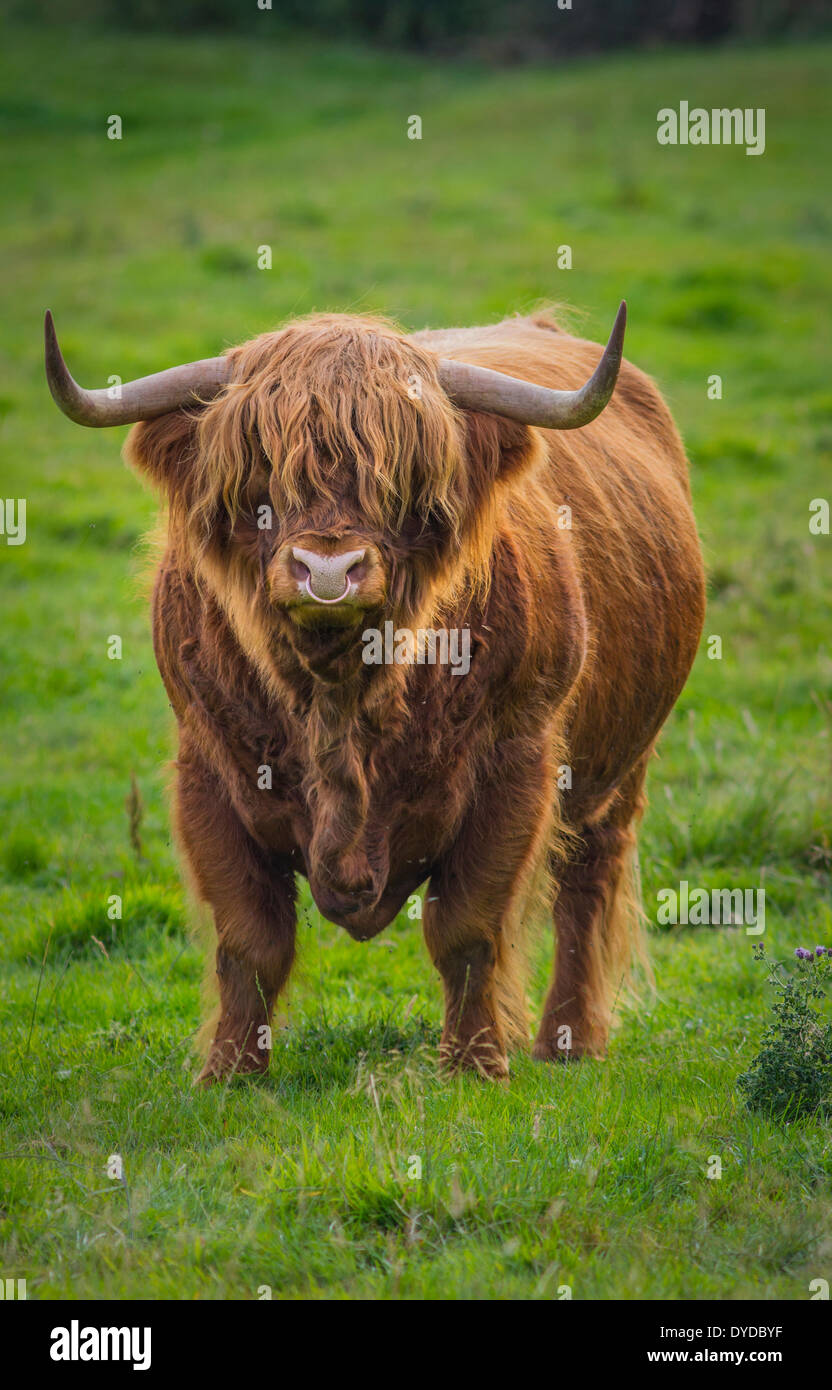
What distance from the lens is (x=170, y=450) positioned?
12.2 ft

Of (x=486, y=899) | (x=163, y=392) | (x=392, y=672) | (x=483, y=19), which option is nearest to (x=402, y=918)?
(x=486, y=899)

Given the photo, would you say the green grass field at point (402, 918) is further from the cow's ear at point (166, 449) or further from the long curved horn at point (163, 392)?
the long curved horn at point (163, 392)

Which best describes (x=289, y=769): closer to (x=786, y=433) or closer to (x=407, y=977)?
(x=407, y=977)

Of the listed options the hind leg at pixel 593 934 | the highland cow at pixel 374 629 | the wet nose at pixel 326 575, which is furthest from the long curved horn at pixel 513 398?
the hind leg at pixel 593 934

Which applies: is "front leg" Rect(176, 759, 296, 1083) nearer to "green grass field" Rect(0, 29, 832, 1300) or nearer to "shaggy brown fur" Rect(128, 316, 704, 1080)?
"shaggy brown fur" Rect(128, 316, 704, 1080)

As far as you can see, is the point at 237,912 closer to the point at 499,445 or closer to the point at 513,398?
the point at 499,445

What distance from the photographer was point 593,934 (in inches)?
198

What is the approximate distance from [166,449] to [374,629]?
0.71 m

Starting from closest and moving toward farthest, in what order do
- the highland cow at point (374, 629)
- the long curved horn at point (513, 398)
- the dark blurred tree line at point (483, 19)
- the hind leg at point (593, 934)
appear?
the highland cow at point (374, 629) → the long curved horn at point (513, 398) → the hind leg at point (593, 934) → the dark blurred tree line at point (483, 19)

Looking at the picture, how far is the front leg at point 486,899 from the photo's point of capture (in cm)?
401

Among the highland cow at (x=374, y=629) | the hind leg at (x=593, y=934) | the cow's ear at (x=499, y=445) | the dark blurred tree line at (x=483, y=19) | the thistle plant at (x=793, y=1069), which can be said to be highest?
the dark blurred tree line at (x=483, y=19)

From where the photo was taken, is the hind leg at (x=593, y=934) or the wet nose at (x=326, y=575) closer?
the wet nose at (x=326, y=575)

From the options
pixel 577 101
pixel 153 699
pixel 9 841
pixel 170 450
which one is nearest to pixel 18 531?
pixel 153 699

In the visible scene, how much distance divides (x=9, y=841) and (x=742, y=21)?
1106 inches
